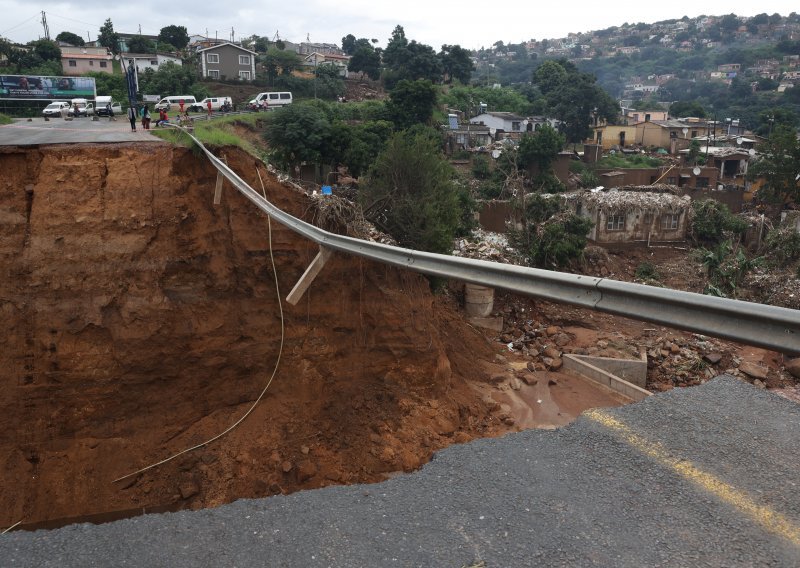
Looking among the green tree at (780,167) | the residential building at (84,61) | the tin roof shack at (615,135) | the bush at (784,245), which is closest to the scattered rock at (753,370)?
the bush at (784,245)

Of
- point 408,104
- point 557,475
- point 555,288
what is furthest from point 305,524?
point 408,104

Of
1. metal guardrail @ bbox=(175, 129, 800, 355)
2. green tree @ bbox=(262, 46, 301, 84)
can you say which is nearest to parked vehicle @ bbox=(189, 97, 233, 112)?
green tree @ bbox=(262, 46, 301, 84)

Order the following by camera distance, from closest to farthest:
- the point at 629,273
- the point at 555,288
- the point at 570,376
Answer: the point at 555,288 → the point at 570,376 → the point at 629,273

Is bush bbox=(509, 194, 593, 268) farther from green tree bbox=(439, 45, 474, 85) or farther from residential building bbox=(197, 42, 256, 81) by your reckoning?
green tree bbox=(439, 45, 474, 85)

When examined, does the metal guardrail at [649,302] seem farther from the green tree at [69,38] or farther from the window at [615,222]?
the green tree at [69,38]

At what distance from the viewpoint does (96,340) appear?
9.34 m

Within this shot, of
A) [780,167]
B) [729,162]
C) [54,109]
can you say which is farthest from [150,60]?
[780,167]

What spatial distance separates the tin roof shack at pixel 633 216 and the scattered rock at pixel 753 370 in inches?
564

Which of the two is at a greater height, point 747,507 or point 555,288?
point 555,288

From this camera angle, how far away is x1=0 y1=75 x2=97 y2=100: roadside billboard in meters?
35.9

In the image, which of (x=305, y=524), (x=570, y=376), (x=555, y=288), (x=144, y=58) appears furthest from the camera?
(x=144, y=58)

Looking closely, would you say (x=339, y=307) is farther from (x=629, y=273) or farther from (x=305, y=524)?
(x=629, y=273)

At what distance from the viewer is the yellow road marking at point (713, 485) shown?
6.70 meters

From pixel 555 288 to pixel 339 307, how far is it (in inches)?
259
